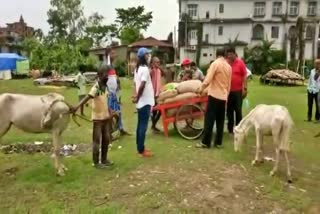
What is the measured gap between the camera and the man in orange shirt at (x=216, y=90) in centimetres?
946

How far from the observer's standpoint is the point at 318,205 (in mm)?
7219

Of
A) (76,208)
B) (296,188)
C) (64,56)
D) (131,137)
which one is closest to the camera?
(76,208)

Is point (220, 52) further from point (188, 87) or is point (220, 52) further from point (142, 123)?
point (142, 123)

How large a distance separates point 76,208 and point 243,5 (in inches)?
2327

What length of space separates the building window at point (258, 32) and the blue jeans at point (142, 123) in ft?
183

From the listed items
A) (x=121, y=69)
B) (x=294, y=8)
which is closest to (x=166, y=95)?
(x=121, y=69)

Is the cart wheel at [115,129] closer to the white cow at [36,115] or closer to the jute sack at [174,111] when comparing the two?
the jute sack at [174,111]

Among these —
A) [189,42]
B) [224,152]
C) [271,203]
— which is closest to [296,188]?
[271,203]

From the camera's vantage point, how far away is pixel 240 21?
6253 cm

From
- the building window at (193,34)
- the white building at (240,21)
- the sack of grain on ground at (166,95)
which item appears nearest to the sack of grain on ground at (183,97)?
the sack of grain on ground at (166,95)

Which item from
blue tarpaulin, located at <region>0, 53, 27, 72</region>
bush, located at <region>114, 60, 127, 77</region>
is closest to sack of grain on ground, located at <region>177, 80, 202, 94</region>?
blue tarpaulin, located at <region>0, 53, 27, 72</region>

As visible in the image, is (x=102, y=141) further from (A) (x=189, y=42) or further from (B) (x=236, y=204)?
(A) (x=189, y=42)

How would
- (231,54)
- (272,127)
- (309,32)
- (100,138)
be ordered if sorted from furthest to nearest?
(309,32) < (231,54) < (272,127) < (100,138)

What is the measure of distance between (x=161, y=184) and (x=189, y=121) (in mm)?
4024
